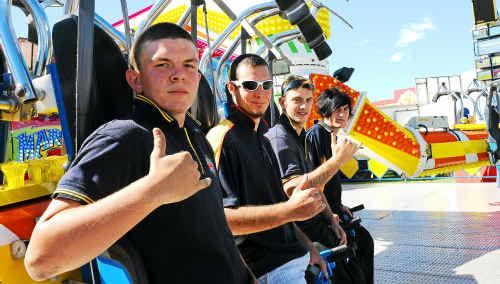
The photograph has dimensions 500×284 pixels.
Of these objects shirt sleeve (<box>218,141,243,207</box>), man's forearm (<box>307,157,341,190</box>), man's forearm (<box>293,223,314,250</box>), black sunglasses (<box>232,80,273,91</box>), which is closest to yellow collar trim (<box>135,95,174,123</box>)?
shirt sleeve (<box>218,141,243,207</box>)

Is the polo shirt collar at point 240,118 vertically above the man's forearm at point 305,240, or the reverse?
the polo shirt collar at point 240,118

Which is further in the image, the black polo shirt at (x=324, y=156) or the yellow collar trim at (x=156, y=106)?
the black polo shirt at (x=324, y=156)

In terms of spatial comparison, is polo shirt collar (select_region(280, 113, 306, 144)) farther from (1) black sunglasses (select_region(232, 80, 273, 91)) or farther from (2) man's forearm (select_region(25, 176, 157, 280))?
(2) man's forearm (select_region(25, 176, 157, 280))

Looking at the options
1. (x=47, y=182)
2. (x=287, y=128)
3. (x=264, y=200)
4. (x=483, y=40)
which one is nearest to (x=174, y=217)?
(x=47, y=182)

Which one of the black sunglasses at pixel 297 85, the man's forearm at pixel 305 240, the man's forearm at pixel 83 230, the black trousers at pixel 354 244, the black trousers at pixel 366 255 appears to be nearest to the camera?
the man's forearm at pixel 83 230

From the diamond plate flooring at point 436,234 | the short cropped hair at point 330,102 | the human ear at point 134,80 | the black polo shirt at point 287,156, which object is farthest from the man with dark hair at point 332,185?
the human ear at point 134,80

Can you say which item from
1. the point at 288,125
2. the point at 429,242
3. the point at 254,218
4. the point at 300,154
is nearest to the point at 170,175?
the point at 254,218

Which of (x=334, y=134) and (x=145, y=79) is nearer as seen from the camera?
(x=145, y=79)

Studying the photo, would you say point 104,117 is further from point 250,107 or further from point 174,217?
point 250,107

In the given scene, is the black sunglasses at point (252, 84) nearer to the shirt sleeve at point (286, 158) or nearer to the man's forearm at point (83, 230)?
the shirt sleeve at point (286, 158)

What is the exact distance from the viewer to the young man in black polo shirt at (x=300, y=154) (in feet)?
5.70

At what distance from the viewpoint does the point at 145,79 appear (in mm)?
997

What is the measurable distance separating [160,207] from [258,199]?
628 millimetres

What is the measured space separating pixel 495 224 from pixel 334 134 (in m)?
2.86
